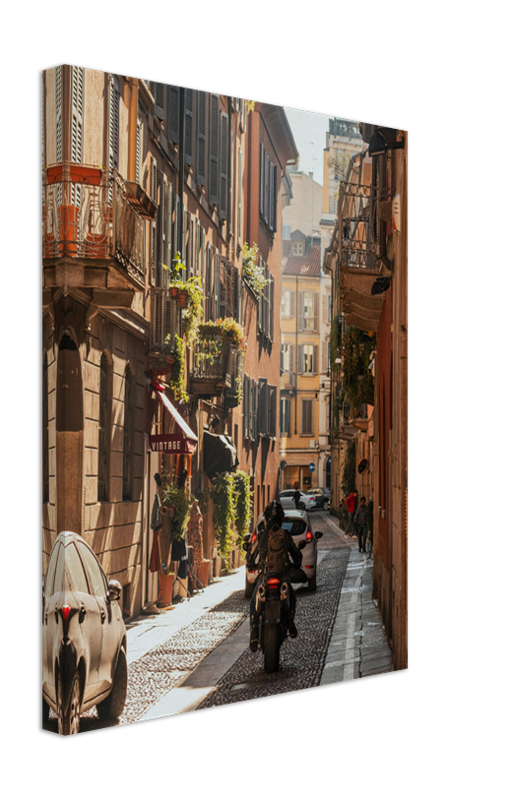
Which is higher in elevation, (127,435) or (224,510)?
(127,435)

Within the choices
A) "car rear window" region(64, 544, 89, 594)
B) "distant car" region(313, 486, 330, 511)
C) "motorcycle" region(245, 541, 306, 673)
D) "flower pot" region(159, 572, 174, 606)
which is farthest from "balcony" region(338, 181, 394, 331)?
"car rear window" region(64, 544, 89, 594)

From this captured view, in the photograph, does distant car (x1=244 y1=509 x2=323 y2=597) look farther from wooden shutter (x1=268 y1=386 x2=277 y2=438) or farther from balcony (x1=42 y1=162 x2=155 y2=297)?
balcony (x1=42 y1=162 x2=155 y2=297)

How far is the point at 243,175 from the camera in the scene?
333 inches

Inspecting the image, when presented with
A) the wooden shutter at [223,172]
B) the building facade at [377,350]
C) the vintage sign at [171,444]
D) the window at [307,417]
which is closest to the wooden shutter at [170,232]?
the wooden shutter at [223,172]

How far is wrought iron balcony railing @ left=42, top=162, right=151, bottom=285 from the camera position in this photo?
659 centimetres

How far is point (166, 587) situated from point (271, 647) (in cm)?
96

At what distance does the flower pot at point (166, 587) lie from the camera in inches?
301

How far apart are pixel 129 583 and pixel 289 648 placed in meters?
1.60

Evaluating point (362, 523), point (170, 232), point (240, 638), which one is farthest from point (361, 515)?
point (170, 232)

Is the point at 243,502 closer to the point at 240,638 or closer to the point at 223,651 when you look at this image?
the point at 240,638

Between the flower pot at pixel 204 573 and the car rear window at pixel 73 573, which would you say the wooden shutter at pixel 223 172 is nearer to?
the flower pot at pixel 204 573

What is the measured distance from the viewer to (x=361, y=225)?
9242 millimetres

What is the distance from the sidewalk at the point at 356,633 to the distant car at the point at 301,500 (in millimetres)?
193

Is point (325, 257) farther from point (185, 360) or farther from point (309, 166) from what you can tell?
point (185, 360)
